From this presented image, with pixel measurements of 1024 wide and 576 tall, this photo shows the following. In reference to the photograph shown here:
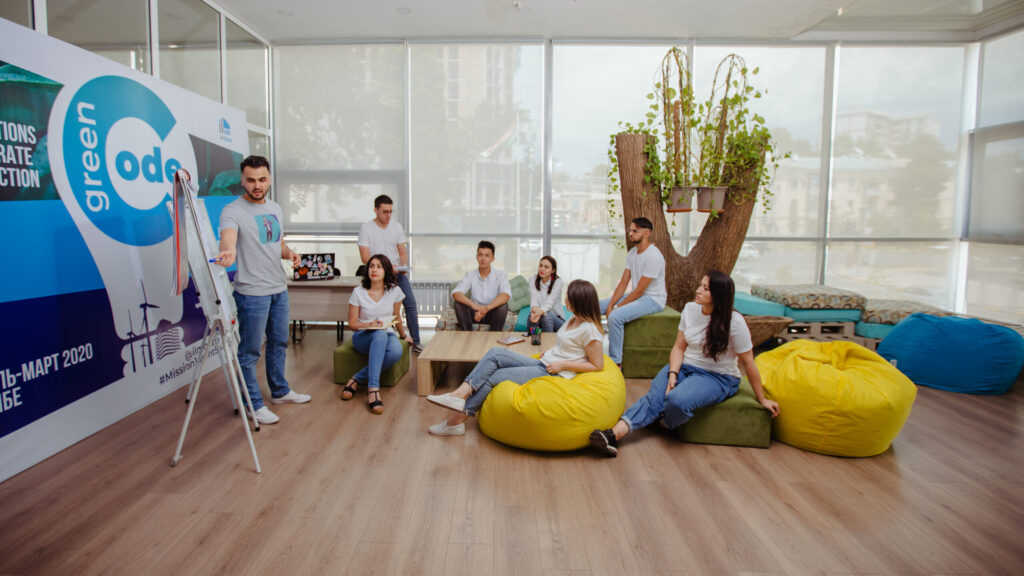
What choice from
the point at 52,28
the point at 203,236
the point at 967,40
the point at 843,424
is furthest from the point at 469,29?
the point at 967,40

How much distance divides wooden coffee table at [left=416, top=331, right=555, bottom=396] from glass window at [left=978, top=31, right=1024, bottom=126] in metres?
5.82

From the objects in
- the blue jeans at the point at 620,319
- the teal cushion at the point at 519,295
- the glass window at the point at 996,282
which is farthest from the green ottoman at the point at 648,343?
the glass window at the point at 996,282

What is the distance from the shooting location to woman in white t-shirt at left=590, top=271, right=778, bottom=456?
3.16 m

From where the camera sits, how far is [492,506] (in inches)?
102

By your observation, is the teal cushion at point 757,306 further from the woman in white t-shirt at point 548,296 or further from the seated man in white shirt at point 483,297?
the seated man in white shirt at point 483,297

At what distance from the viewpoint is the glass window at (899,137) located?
262 inches

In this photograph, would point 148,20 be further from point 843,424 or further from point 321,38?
point 843,424

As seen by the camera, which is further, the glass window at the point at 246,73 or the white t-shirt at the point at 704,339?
the glass window at the point at 246,73

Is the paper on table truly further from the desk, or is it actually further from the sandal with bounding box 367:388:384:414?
the desk

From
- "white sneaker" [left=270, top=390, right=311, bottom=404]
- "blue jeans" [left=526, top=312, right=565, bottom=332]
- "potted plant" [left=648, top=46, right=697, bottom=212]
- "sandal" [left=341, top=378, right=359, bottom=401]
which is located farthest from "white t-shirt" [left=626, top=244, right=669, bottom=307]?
"white sneaker" [left=270, top=390, right=311, bottom=404]

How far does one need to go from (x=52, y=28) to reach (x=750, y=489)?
468cm

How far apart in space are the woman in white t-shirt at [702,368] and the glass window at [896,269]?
449 centimetres

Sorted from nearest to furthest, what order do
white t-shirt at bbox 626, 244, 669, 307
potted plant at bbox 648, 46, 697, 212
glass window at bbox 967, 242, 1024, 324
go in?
white t-shirt at bbox 626, 244, 669, 307 → potted plant at bbox 648, 46, 697, 212 → glass window at bbox 967, 242, 1024, 324

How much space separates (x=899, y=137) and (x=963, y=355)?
3.54 m
